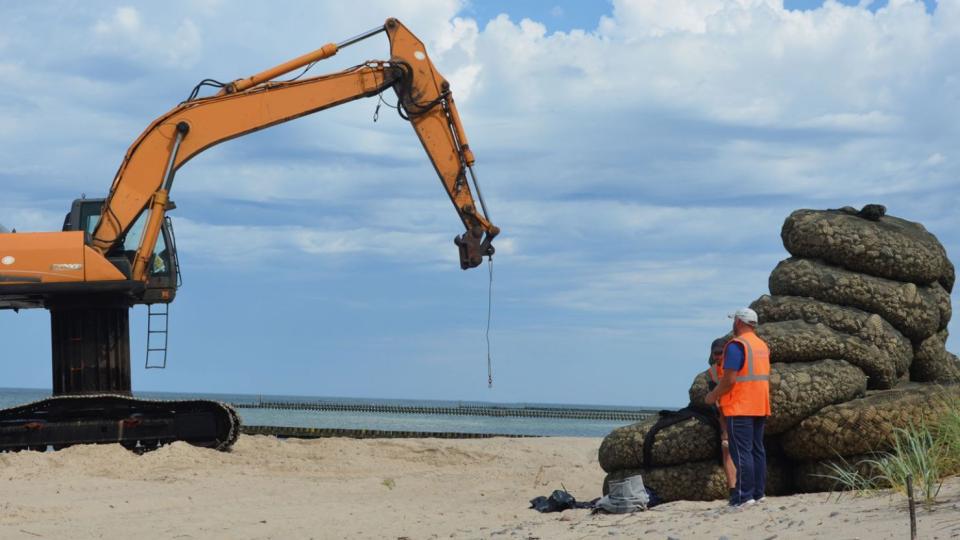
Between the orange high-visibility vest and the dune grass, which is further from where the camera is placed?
the orange high-visibility vest

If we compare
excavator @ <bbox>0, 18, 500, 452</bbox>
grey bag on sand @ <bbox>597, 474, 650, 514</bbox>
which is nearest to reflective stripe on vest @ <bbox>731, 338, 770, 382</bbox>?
grey bag on sand @ <bbox>597, 474, 650, 514</bbox>

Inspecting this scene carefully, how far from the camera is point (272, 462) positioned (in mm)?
15281

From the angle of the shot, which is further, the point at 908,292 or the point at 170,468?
the point at 170,468

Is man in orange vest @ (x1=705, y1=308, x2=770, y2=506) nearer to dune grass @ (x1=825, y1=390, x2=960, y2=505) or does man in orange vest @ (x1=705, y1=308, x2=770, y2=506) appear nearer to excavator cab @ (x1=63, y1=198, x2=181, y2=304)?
dune grass @ (x1=825, y1=390, x2=960, y2=505)

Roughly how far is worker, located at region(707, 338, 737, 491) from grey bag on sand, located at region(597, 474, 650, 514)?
2.38ft

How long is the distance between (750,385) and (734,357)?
26cm

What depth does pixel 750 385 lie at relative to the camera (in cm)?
864

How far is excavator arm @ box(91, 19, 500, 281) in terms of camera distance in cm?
1614

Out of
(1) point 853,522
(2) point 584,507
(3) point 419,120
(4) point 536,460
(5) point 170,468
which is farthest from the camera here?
(3) point 419,120

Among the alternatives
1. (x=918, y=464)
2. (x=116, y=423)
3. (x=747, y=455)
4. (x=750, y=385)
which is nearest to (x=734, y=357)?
(x=750, y=385)

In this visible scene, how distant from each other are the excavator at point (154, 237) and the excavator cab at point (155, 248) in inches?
0.6

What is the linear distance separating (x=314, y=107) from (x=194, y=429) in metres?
5.16

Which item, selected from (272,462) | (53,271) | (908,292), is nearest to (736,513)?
(908,292)

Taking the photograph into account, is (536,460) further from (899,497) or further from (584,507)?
(899,497)
